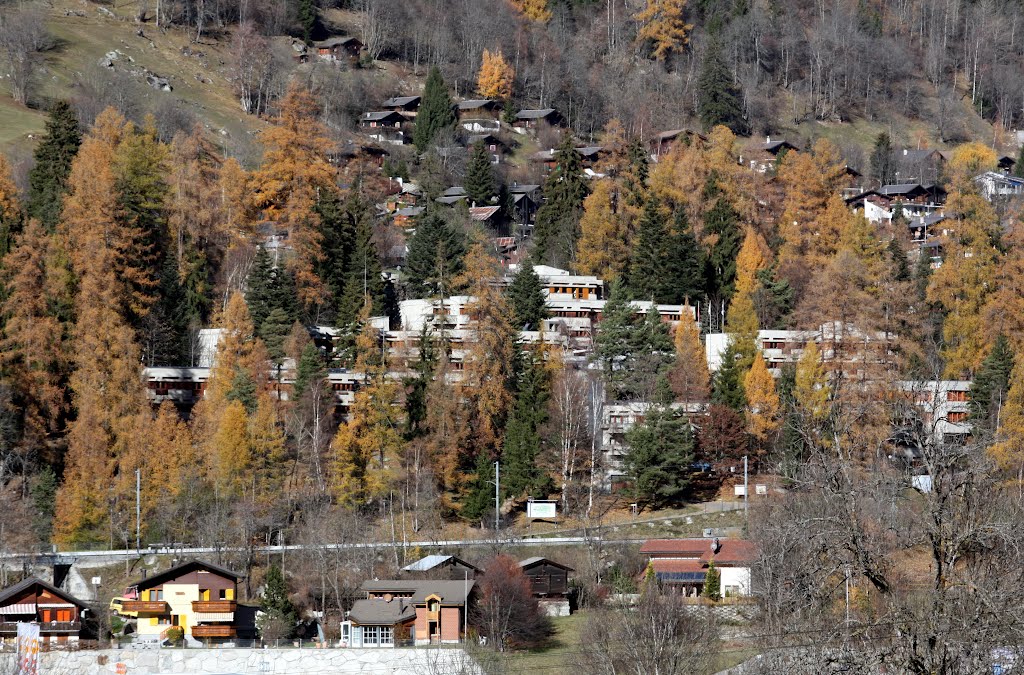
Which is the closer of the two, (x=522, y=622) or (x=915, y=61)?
(x=522, y=622)

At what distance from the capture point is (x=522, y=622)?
45.3 metres

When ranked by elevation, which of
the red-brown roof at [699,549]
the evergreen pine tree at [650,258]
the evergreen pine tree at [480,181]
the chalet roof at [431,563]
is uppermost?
the evergreen pine tree at [480,181]

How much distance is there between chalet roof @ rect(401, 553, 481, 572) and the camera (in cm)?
4891

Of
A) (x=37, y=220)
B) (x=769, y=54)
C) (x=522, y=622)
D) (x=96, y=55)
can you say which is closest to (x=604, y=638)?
(x=522, y=622)

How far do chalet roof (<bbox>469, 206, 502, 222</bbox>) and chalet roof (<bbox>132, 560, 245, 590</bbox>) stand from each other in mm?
36435

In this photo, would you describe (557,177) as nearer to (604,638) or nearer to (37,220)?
(37,220)

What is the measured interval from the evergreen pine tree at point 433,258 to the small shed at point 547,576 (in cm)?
1946

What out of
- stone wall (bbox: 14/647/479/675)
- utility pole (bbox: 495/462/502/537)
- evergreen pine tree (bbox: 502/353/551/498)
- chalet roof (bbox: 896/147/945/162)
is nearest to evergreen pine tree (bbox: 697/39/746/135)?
chalet roof (bbox: 896/147/945/162)

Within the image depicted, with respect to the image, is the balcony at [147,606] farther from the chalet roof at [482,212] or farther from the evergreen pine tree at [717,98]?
the evergreen pine tree at [717,98]

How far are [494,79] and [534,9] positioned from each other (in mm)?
19339

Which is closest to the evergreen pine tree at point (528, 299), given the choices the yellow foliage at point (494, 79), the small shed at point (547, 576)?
the small shed at point (547, 576)

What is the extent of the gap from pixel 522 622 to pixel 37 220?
27611mm

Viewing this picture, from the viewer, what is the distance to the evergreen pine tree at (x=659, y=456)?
5431 centimetres

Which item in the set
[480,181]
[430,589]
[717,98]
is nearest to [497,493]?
[430,589]
